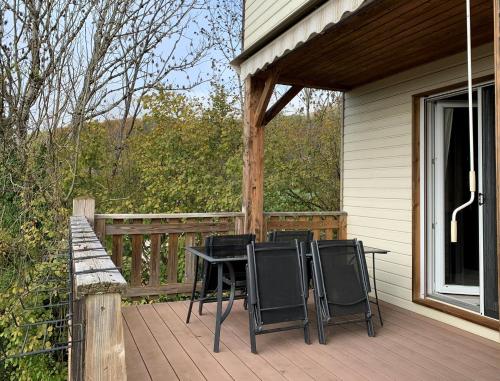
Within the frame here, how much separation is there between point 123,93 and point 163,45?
1.34m

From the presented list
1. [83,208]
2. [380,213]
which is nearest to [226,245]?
[83,208]

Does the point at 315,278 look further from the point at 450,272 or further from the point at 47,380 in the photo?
the point at 47,380

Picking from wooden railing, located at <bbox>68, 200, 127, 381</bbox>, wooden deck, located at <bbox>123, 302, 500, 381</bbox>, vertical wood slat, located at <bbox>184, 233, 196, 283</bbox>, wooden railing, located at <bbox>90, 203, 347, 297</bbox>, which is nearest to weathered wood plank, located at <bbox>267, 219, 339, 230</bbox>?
wooden railing, located at <bbox>90, 203, 347, 297</bbox>

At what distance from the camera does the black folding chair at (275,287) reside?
2920 millimetres

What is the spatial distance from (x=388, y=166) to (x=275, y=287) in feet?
7.17

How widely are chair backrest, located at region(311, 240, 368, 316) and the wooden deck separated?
269 mm

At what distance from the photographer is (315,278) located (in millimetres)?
3152

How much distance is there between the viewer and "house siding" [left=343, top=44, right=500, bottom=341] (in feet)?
12.9

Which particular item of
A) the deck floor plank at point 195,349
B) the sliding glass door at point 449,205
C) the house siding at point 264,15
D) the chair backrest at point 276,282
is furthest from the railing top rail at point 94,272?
the sliding glass door at point 449,205

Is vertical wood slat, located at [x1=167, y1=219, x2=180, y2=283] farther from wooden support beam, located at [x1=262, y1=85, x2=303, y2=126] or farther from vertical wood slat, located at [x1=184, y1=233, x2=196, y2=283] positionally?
wooden support beam, located at [x1=262, y1=85, x2=303, y2=126]

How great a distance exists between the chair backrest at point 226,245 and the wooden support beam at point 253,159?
93 centimetres

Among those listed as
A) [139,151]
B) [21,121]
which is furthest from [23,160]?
[139,151]

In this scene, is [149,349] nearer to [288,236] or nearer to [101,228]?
[101,228]

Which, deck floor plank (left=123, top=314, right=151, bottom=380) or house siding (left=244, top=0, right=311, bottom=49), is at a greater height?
house siding (left=244, top=0, right=311, bottom=49)
